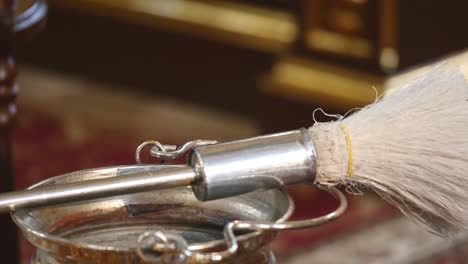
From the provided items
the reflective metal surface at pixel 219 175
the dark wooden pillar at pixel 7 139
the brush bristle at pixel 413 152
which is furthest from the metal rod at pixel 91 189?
the dark wooden pillar at pixel 7 139

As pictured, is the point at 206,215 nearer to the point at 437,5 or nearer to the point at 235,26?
the point at 437,5

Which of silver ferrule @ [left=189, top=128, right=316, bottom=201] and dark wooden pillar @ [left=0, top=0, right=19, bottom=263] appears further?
dark wooden pillar @ [left=0, top=0, right=19, bottom=263]

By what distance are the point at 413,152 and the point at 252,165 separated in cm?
13

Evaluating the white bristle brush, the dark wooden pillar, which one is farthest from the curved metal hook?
the dark wooden pillar

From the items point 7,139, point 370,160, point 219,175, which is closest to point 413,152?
point 370,160

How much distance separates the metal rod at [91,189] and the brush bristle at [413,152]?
0.12 m

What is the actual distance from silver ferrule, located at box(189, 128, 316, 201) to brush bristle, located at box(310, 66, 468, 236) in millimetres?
19

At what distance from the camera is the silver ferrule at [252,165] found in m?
0.76

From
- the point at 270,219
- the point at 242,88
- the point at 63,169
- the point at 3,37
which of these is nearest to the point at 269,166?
the point at 270,219

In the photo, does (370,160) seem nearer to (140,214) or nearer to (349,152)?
(349,152)

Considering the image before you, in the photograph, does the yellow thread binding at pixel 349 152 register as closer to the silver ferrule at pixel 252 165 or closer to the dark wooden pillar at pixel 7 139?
the silver ferrule at pixel 252 165

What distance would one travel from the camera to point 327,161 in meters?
0.80

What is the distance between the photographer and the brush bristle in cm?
81

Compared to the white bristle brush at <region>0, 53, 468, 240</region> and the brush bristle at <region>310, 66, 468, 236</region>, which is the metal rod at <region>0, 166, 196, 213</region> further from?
the brush bristle at <region>310, 66, 468, 236</region>
